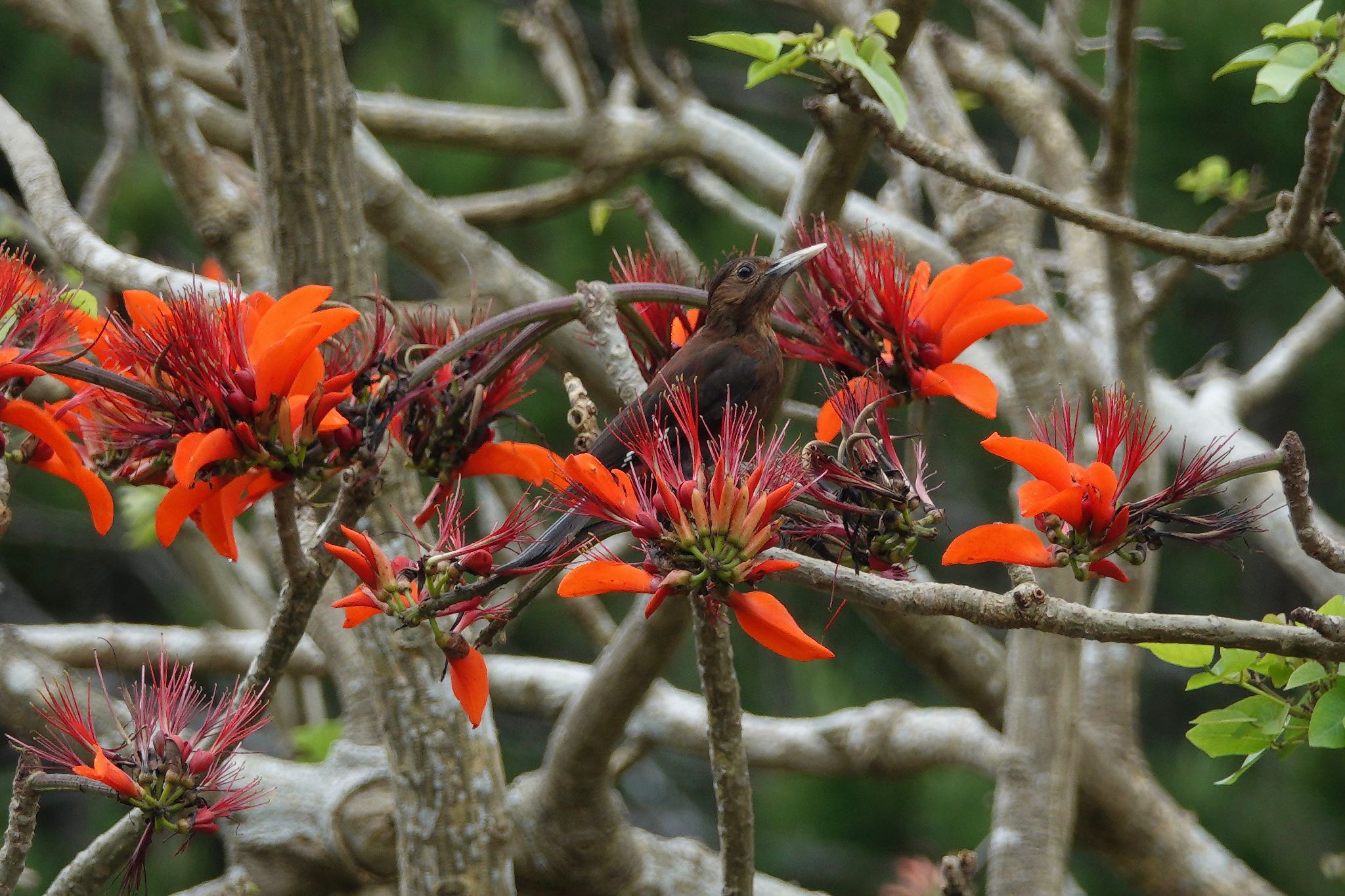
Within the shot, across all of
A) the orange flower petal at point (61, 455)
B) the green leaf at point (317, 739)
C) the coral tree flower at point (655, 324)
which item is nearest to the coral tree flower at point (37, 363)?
the orange flower petal at point (61, 455)

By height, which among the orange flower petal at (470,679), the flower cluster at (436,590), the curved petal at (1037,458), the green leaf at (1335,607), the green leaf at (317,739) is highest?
the green leaf at (317,739)

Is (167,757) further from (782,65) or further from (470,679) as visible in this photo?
(782,65)

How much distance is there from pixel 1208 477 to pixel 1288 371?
2.65 m

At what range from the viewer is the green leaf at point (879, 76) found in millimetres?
1340

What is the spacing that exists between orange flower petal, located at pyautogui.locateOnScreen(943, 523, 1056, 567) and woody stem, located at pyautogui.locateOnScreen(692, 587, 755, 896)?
0.94 feet

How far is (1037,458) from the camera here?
1058 mm

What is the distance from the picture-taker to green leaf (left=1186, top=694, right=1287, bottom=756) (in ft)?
4.03

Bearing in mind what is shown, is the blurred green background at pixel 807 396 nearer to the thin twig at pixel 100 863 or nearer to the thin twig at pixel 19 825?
the thin twig at pixel 100 863

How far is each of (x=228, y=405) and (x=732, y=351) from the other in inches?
23.4

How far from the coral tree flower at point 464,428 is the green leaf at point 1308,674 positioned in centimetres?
69

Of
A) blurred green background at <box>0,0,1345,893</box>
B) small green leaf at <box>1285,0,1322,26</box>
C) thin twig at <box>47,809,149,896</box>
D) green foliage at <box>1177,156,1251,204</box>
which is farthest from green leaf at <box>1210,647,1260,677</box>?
blurred green background at <box>0,0,1345,893</box>

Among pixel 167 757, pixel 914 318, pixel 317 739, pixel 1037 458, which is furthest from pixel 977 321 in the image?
pixel 317 739

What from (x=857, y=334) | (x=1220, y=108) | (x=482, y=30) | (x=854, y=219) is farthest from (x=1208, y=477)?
(x=482, y=30)

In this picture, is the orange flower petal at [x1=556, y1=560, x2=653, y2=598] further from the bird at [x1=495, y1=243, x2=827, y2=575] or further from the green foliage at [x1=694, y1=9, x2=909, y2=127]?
the green foliage at [x1=694, y1=9, x2=909, y2=127]
